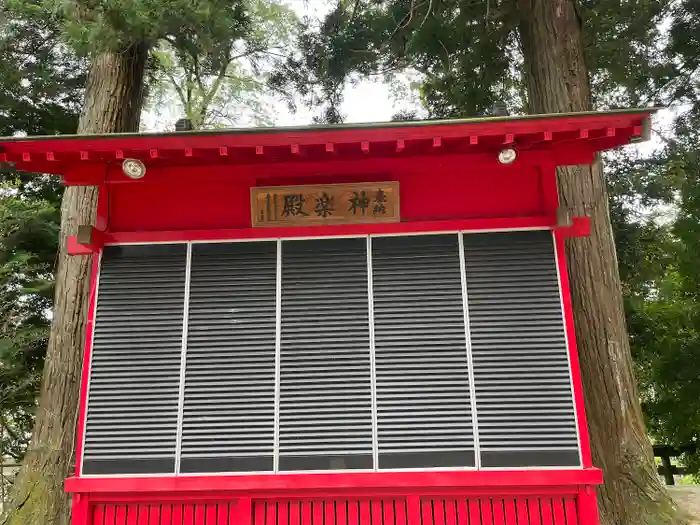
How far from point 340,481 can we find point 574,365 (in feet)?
6.92

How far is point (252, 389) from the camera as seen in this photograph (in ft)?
13.9

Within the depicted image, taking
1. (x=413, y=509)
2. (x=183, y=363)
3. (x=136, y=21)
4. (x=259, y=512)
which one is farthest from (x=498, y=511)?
(x=136, y=21)

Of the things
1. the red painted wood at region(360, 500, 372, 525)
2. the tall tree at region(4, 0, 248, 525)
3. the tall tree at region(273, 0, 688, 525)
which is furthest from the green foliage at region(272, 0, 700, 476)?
the red painted wood at region(360, 500, 372, 525)

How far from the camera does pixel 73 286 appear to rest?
20.4 feet

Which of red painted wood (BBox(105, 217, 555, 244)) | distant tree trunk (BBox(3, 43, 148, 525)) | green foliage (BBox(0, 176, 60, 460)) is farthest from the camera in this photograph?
green foliage (BBox(0, 176, 60, 460))

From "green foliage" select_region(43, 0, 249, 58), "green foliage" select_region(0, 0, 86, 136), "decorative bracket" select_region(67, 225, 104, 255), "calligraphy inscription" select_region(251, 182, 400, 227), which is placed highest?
"green foliage" select_region(0, 0, 86, 136)

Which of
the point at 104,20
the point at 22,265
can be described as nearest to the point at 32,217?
the point at 22,265

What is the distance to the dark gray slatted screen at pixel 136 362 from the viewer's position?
414cm

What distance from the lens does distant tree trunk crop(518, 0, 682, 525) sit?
5.07 meters

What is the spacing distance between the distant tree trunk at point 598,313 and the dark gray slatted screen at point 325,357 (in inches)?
83.7

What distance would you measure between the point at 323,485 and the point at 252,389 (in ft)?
3.14

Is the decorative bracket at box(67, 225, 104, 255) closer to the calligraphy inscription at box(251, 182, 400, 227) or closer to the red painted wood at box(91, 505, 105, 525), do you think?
the calligraphy inscription at box(251, 182, 400, 227)

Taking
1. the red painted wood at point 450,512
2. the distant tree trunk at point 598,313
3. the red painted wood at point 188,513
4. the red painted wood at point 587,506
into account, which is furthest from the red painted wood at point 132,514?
the distant tree trunk at point 598,313

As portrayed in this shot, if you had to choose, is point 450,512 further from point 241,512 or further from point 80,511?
point 80,511
